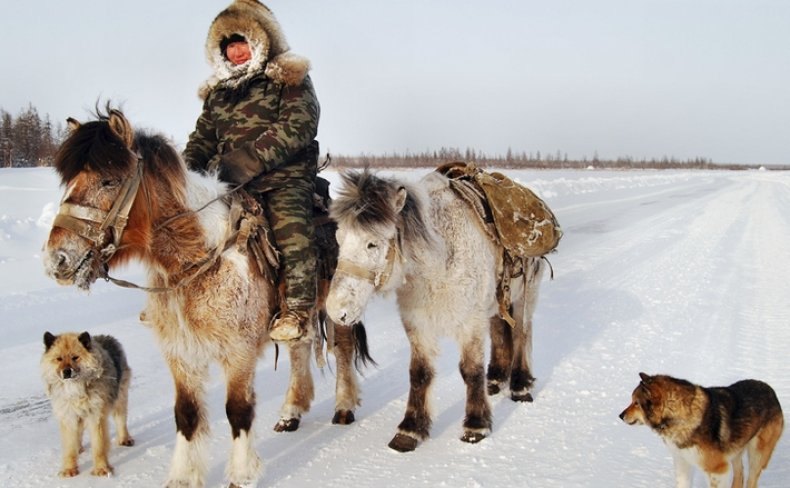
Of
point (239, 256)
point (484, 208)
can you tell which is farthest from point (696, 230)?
point (239, 256)

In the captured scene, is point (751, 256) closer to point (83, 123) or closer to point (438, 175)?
point (438, 175)

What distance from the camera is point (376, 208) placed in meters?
4.28

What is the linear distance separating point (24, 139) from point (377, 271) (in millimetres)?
39732

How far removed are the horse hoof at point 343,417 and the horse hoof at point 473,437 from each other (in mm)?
1071

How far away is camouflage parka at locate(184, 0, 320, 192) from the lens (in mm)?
4285

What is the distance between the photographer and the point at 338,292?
4105 millimetres

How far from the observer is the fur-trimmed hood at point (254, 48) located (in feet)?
14.3

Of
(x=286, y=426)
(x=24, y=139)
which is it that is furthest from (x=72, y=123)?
(x=24, y=139)

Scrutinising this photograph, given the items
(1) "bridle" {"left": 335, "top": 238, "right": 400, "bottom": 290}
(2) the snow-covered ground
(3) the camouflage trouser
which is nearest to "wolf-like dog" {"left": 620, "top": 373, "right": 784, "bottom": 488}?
(2) the snow-covered ground

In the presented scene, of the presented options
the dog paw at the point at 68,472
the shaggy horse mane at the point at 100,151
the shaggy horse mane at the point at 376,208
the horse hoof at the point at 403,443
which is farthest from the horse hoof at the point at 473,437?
the shaggy horse mane at the point at 100,151

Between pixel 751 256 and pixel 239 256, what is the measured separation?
12.5 metres

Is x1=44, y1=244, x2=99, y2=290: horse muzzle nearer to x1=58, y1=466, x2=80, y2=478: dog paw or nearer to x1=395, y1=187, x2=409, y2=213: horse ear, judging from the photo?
x1=58, y1=466, x2=80, y2=478: dog paw

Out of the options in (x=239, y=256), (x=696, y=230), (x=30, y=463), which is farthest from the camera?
(x=696, y=230)

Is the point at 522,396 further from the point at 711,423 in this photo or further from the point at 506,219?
the point at 711,423
